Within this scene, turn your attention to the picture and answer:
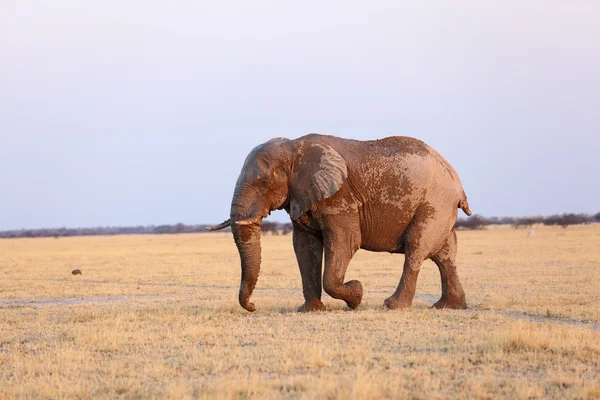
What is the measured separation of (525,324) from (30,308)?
10.9 m

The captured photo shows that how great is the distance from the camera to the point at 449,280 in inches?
644

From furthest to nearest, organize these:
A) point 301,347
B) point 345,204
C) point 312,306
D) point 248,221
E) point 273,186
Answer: point 312,306, point 345,204, point 273,186, point 248,221, point 301,347

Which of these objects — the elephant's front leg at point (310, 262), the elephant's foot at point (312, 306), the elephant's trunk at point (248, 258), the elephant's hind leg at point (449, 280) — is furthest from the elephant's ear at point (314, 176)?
the elephant's hind leg at point (449, 280)

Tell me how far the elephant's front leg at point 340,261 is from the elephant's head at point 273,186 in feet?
2.51

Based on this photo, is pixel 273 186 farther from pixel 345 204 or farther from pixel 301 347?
pixel 301 347

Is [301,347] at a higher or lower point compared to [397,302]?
lower

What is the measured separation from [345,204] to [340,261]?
1.10 metres

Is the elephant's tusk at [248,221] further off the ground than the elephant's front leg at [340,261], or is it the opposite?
the elephant's tusk at [248,221]

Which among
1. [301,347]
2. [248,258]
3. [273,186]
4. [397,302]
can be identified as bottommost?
[301,347]

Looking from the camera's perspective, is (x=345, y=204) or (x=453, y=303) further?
(x=453, y=303)

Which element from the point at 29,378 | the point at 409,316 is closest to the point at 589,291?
the point at 409,316

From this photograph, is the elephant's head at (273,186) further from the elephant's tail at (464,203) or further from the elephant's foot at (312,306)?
the elephant's tail at (464,203)

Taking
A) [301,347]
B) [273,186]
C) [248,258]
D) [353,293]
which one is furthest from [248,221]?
[301,347]

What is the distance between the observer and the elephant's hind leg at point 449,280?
16.2m
